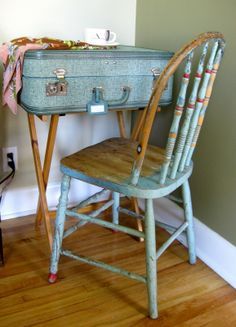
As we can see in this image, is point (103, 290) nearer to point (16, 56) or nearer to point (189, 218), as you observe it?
point (189, 218)

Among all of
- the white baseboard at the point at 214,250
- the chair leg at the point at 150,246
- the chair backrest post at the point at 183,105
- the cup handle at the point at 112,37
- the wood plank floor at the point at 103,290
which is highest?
the cup handle at the point at 112,37

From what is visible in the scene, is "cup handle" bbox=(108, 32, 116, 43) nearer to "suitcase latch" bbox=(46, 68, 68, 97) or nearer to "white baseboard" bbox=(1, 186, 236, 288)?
"suitcase latch" bbox=(46, 68, 68, 97)

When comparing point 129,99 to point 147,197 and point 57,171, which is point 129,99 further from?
point 57,171

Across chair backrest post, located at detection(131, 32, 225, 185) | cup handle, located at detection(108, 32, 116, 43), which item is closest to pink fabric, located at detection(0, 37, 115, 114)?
cup handle, located at detection(108, 32, 116, 43)

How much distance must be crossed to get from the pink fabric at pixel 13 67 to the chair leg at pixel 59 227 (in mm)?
351

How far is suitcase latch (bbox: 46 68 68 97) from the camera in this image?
1.27m

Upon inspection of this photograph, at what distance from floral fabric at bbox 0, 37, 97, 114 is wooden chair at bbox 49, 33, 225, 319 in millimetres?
321

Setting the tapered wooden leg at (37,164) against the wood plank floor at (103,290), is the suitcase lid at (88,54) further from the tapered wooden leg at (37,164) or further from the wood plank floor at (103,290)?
the wood plank floor at (103,290)

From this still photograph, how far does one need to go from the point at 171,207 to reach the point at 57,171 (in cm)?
59

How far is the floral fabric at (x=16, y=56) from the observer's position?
1.31 metres

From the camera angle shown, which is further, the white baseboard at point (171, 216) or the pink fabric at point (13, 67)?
the white baseboard at point (171, 216)

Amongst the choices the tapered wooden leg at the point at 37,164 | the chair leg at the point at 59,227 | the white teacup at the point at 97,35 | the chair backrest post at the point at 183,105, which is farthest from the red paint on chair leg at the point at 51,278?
the white teacup at the point at 97,35

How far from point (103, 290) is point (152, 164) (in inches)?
19.7

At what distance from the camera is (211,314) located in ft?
4.38
